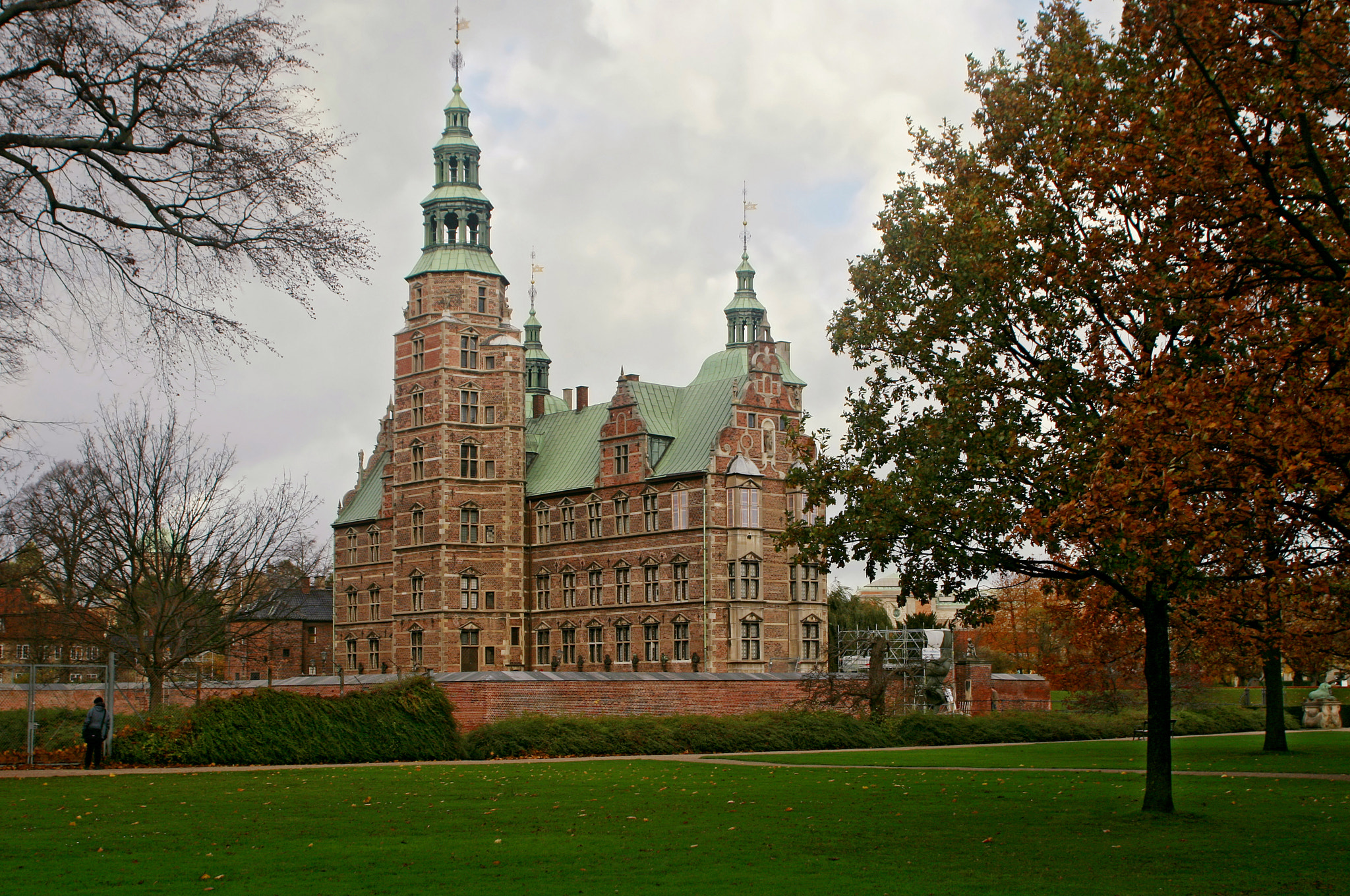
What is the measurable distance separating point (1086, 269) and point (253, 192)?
10.2 m

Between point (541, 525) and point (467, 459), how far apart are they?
481cm

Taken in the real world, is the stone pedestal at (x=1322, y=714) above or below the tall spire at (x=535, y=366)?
below

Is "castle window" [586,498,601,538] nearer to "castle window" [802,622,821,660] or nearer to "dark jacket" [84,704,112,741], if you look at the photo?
"castle window" [802,622,821,660]

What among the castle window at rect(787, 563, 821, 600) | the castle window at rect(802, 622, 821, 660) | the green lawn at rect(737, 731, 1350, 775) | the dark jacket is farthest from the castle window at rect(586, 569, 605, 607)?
the dark jacket

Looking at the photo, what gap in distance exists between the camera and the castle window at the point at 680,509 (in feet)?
186

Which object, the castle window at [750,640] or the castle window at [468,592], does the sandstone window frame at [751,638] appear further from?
the castle window at [468,592]

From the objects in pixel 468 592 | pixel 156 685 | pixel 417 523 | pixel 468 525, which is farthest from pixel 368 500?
pixel 156 685

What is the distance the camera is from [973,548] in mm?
19438

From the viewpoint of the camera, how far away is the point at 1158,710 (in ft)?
61.6

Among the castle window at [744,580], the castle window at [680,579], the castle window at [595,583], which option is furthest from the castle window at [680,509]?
the castle window at [595,583]

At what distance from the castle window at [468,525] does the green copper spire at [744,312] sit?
17.9 metres

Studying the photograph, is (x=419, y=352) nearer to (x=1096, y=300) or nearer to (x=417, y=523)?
(x=417, y=523)

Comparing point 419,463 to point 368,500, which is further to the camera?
point 368,500

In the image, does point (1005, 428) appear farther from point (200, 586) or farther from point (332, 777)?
point (200, 586)
